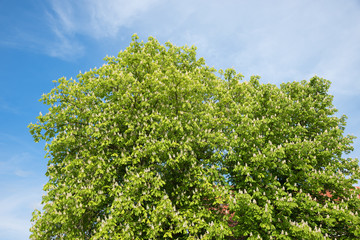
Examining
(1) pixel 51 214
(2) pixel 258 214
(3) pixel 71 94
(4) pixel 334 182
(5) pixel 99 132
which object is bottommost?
(2) pixel 258 214

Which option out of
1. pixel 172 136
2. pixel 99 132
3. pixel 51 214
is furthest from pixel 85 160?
pixel 172 136

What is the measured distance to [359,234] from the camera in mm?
16969

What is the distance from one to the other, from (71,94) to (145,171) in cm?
885

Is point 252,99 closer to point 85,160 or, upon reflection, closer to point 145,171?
point 145,171

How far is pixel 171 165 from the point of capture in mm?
16109

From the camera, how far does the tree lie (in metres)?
15.3

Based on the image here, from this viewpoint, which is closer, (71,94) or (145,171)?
(145,171)

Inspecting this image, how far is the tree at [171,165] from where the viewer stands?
15.3 metres

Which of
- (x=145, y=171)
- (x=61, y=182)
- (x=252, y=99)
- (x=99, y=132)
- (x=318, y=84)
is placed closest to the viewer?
(x=145, y=171)

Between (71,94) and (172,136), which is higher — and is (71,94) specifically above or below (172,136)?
above

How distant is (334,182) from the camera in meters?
18.8

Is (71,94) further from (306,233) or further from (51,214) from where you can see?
(306,233)

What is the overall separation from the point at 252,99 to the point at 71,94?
14.8 meters

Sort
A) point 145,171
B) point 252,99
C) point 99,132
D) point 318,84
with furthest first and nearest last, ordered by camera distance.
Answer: point 318,84 < point 252,99 < point 99,132 < point 145,171
